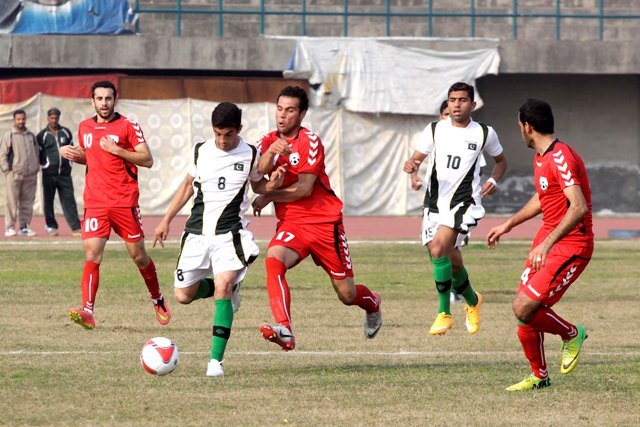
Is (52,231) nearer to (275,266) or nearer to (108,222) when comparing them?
(108,222)

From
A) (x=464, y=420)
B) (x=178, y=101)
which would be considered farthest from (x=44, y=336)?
(x=178, y=101)

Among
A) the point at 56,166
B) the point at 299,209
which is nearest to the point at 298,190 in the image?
the point at 299,209

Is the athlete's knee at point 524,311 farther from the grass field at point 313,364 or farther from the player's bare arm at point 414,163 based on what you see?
the player's bare arm at point 414,163

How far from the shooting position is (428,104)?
29.4 m

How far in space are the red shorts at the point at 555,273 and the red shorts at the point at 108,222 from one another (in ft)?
13.7

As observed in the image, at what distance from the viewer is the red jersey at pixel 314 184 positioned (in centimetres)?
945

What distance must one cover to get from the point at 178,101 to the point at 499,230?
20.8 metres

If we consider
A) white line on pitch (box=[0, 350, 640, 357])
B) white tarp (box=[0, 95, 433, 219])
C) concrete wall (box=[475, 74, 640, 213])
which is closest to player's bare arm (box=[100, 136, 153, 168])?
white line on pitch (box=[0, 350, 640, 357])

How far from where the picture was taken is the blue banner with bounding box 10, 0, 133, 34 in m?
28.8

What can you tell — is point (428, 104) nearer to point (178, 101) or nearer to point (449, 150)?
point (178, 101)

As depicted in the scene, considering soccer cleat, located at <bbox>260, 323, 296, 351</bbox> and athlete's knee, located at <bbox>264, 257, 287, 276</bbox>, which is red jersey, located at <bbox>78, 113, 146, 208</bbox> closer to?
athlete's knee, located at <bbox>264, 257, 287, 276</bbox>

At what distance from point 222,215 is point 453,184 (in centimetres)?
321

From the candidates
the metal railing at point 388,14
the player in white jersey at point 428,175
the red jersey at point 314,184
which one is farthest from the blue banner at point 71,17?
the red jersey at point 314,184

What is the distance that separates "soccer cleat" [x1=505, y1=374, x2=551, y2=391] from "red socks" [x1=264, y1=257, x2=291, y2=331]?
1.67 meters
